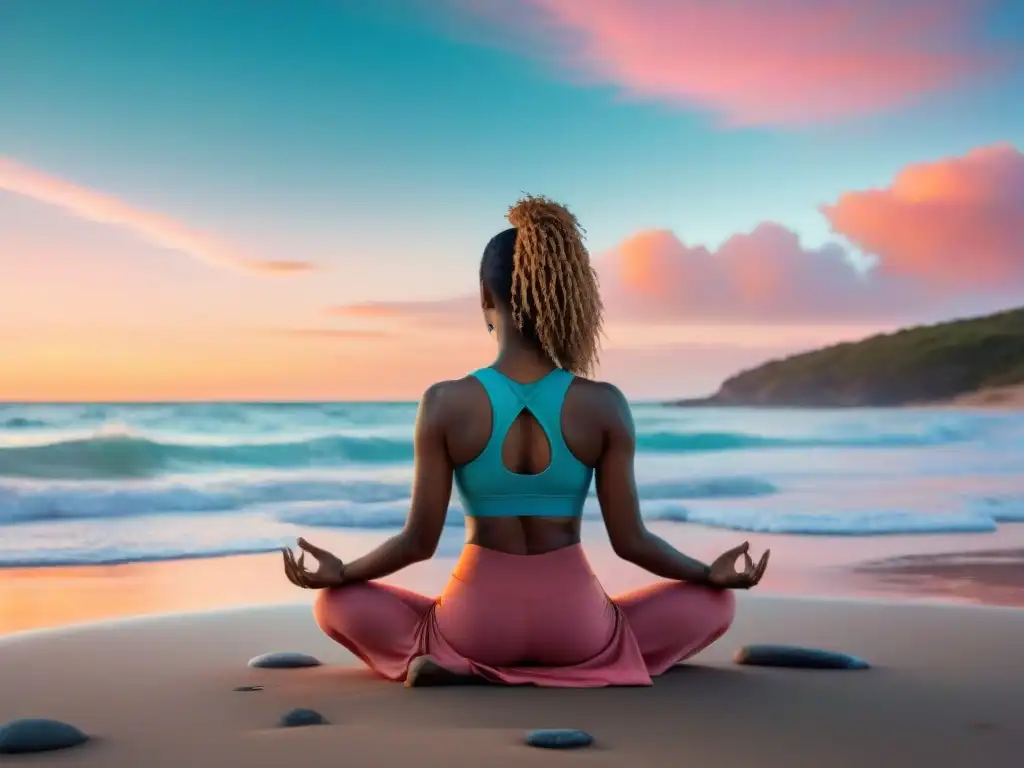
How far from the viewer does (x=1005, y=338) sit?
2977cm

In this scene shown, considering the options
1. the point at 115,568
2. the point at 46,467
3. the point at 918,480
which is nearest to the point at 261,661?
the point at 115,568

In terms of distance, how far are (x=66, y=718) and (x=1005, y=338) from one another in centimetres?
2961

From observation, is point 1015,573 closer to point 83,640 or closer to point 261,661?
point 261,661

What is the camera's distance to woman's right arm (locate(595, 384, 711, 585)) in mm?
3729

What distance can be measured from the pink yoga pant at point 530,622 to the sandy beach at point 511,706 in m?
0.10

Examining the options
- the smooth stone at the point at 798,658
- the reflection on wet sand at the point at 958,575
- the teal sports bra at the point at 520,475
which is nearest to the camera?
the teal sports bra at the point at 520,475

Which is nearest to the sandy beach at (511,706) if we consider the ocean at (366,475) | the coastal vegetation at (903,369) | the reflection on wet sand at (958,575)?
the reflection on wet sand at (958,575)

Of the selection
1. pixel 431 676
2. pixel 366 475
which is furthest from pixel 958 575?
pixel 366 475

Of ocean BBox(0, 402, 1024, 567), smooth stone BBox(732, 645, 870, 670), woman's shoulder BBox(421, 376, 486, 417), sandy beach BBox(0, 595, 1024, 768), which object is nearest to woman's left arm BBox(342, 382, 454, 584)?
woman's shoulder BBox(421, 376, 486, 417)

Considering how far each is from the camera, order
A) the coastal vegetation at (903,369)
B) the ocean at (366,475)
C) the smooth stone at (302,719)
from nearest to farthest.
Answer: the smooth stone at (302,719) → the ocean at (366,475) → the coastal vegetation at (903,369)

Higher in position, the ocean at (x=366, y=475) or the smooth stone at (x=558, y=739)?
the ocean at (x=366, y=475)

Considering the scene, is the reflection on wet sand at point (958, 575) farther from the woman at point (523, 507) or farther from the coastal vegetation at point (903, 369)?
the coastal vegetation at point (903, 369)

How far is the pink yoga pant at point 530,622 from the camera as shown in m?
3.75

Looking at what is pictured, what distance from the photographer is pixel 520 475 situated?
367 cm
